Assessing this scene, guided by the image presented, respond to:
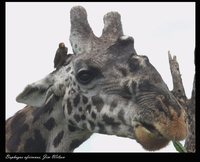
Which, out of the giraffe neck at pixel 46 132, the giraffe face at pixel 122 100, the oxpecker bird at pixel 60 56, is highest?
the oxpecker bird at pixel 60 56

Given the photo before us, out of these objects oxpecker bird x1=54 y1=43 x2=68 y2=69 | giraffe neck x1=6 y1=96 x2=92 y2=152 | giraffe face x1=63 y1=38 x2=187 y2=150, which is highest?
oxpecker bird x1=54 y1=43 x2=68 y2=69

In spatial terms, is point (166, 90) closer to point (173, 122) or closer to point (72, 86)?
point (173, 122)

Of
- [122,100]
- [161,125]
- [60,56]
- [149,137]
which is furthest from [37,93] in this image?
[161,125]

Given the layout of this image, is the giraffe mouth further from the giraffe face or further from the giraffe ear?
the giraffe ear

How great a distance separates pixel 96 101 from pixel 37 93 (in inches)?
46.7

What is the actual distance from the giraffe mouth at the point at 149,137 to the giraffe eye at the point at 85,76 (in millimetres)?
1380

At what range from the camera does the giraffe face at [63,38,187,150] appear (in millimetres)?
10188

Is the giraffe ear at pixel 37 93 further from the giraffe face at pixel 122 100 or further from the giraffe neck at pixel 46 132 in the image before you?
the giraffe face at pixel 122 100

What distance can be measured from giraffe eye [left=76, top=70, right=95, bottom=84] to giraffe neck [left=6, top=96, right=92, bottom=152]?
819 mm

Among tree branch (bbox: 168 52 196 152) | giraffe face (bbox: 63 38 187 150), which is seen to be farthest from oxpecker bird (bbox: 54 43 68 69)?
tree branch (bbox: 168 52 196 152)

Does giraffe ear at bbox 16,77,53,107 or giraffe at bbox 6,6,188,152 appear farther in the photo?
giraffe ear at bbox 16,77,53,107

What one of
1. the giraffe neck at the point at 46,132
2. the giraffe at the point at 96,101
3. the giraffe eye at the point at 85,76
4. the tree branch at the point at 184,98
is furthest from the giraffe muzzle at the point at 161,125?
the giraffe neck at the point at 46,132

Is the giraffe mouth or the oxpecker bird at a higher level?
the oxpecker bird

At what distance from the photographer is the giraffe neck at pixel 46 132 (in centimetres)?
1197
